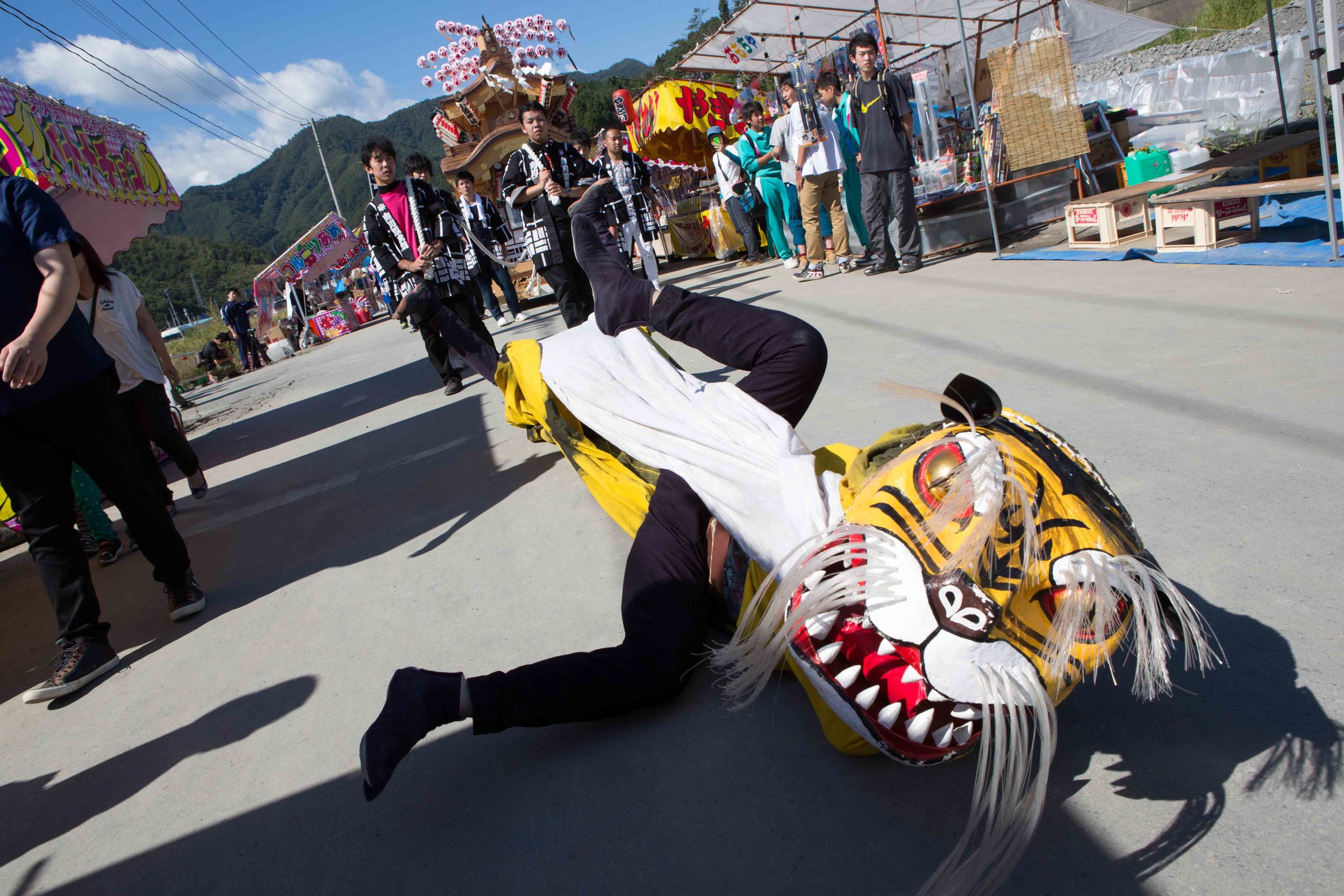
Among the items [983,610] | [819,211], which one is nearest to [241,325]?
[819,211]

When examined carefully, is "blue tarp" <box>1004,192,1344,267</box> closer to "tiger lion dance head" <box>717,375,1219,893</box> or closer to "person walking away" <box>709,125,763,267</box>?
"person walking away" <box>709,125,763,267</box>

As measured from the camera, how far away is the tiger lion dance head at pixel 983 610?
118 cm

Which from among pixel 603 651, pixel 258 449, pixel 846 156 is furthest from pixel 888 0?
pixel 603 651

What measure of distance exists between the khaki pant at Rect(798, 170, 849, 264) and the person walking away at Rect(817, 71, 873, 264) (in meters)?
0.14

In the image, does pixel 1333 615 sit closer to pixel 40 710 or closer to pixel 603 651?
pixel 603 651

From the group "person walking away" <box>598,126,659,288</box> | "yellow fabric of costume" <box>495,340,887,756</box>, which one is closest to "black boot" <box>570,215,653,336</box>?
"yellow fabric of costume" <box>495,340,887,756</box>

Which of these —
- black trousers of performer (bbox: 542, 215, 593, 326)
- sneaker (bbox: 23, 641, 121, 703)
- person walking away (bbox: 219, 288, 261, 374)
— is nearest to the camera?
sneaker (bbox: 23, 641, 121, 703)

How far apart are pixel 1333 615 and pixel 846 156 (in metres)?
6.69

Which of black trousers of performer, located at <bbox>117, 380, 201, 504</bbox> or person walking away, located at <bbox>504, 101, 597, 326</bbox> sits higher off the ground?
person walking away, located at <bbox>504, 101, 597, 326</bbox>

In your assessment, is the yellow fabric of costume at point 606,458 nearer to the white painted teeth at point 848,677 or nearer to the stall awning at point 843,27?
the white painted teeth at point 848,677

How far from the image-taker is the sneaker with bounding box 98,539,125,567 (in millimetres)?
3732

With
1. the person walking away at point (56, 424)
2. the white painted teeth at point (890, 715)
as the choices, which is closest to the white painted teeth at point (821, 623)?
the white painted teeth at point (890, 715)

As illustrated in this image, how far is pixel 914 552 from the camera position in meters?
1.23

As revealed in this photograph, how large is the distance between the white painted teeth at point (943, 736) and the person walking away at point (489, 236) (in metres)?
8.38
